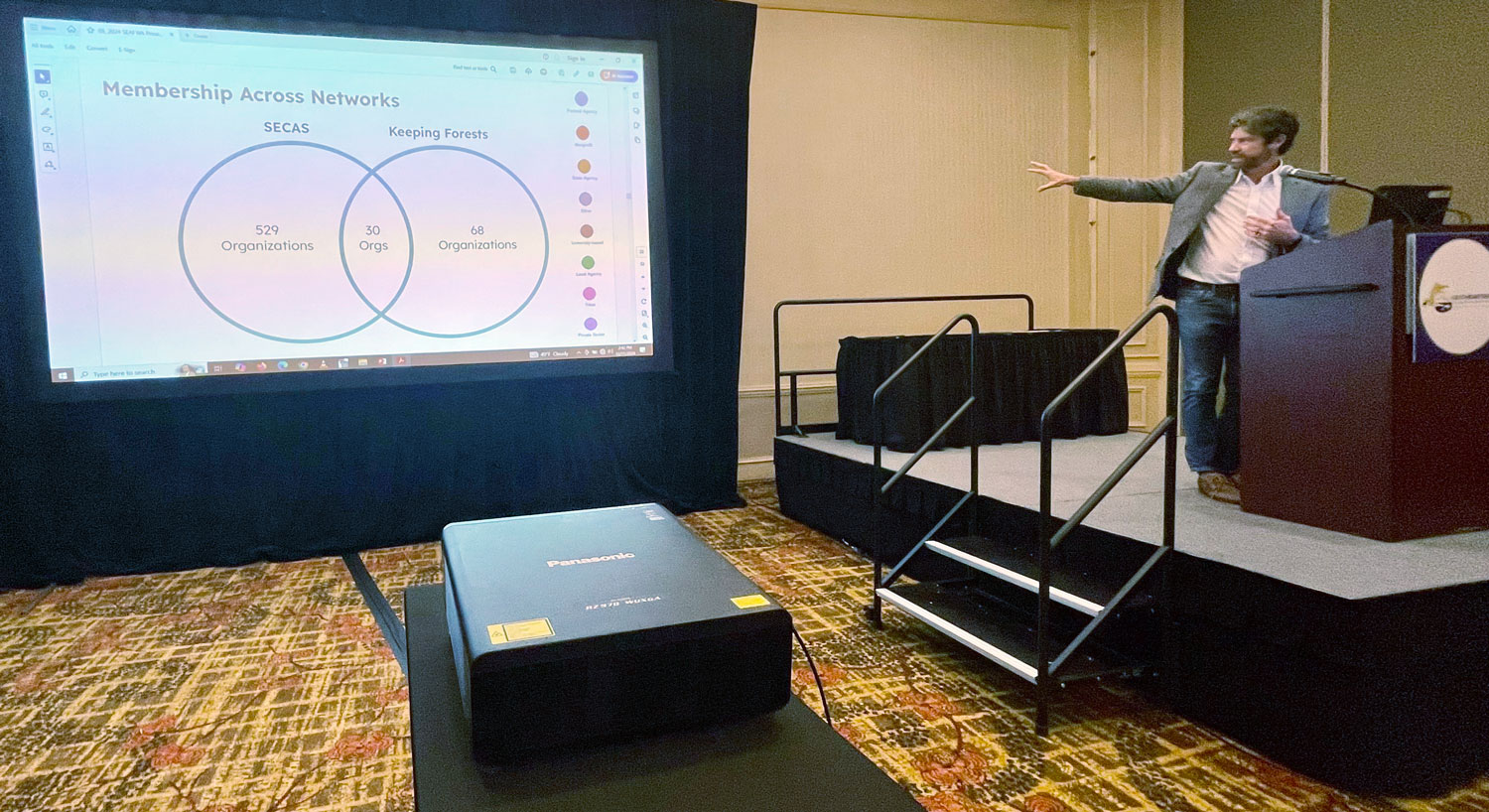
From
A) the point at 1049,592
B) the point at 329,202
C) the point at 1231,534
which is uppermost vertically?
the point at 329,202

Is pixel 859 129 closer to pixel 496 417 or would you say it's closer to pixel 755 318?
pixel 755 318

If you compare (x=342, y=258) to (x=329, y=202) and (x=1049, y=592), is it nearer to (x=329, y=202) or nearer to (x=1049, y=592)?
(x=329, y=202)

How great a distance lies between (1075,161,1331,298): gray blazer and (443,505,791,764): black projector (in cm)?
261

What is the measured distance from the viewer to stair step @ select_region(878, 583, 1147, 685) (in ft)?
6.84

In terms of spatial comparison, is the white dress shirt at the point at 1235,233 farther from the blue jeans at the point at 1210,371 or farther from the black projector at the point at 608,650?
the black projector at the point at 608,650

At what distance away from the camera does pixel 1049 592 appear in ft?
6.98

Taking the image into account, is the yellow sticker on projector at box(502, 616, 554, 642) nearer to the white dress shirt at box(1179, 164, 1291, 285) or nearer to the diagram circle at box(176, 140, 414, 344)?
the white dress shirt at box(1179, 164, 1291, 285)

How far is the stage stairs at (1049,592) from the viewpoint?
2027 millimetres

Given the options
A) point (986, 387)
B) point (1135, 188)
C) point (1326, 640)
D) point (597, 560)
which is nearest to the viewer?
point (597, 560)

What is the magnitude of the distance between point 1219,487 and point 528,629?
2711mm

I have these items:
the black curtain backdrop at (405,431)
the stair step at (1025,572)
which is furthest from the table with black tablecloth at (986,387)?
the stair step at (1025,572)

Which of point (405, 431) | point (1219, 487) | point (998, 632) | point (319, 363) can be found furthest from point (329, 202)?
point (1219, 487)

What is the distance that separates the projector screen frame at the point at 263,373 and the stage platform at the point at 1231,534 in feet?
4.54

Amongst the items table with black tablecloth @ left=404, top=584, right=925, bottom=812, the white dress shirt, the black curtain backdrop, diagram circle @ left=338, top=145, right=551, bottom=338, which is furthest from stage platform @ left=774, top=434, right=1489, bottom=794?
diagram circle @ left=338, top=145, right=551, bottom=338
